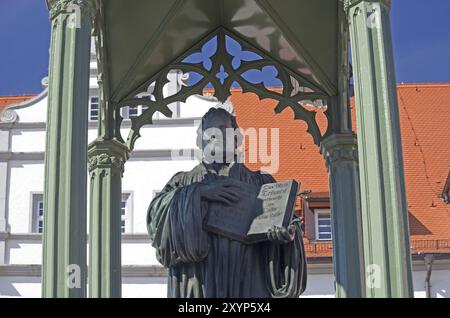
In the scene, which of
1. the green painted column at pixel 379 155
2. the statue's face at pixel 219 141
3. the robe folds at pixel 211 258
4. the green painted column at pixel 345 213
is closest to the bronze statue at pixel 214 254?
the robe folds at pixel 211 258

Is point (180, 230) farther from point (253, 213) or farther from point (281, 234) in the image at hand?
point (281, 234)

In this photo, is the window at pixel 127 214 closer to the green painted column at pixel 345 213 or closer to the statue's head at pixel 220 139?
the green painted column at pixel 345 213

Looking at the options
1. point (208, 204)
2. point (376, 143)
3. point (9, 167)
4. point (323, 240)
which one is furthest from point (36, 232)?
point (376, 143)

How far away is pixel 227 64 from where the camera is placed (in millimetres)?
13023

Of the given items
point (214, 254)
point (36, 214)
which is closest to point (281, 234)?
point (214, 254)

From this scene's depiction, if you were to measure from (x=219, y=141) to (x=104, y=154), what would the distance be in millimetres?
1719

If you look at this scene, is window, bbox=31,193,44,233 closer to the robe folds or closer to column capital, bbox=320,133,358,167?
column capital, bbox=320,133,358,167

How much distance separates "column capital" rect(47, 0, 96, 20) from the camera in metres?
9.80

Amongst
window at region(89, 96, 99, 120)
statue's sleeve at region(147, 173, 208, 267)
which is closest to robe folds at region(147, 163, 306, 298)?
statue's sleeve at region(147, 173, 208, 267)

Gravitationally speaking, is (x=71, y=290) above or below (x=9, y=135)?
below
